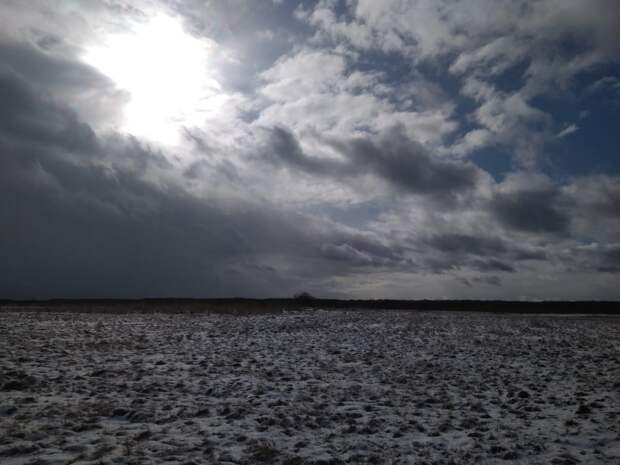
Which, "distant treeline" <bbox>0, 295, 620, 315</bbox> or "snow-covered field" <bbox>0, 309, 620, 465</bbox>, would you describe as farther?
"distant treeline" <bbox>0, 295, 620, 315</bbox>

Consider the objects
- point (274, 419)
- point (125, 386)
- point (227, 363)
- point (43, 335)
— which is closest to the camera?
point (274, 419)

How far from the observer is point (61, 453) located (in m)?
6.06

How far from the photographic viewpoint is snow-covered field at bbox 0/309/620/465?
6.53 metres

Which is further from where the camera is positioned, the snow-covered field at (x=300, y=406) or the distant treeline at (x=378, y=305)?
the distant treeline at (x=378, y=305)

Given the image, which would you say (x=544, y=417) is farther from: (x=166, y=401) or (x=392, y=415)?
(x=166, y=401)

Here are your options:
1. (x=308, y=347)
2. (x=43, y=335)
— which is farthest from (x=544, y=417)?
(x=43, y=335)

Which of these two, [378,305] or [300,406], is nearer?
[300,406]

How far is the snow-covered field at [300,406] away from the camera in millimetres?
6531

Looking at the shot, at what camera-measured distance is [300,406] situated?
916 centimetres

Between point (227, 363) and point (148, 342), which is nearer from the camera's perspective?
point (227, 363)

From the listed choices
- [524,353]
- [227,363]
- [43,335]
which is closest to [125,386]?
[227,363]

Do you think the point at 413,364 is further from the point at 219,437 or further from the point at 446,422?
the point at 219,437

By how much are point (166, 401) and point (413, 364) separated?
8955 millimetres

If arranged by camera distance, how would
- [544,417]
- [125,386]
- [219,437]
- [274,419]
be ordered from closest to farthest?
1. [219,437]
2. [274,419]
3. [544,417]
4. [125,386]
